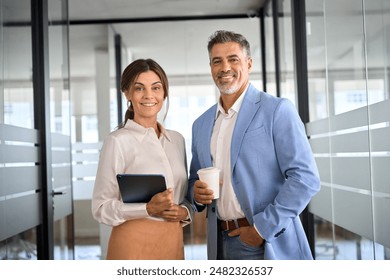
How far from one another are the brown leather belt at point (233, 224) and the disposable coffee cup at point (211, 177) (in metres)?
0.16

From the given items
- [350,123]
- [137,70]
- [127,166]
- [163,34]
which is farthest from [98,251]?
[137,70]

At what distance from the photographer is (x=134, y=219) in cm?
165

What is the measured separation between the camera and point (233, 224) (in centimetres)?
168

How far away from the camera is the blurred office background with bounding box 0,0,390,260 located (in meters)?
2.06

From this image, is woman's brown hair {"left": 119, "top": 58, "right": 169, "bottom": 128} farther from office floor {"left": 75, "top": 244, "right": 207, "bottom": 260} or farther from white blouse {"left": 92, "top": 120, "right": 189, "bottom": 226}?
office floor {"left": 75, "top": 244, "right": 207, "bottom": 260}

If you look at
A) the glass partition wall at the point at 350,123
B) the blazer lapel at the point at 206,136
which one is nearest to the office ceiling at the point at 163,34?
the glass partition wall at the point at 350,123

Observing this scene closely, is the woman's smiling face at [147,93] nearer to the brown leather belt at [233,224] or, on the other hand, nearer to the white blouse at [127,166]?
the white blouse at [127,166]

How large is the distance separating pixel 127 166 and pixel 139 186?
0.39 feet

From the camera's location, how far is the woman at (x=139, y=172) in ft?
5.35

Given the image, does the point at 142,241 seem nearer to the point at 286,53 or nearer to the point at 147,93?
the point at 147,93

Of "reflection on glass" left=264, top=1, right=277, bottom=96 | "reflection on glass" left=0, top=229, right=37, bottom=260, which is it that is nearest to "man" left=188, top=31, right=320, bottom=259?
"reflection on glass" left=0, top=229, right=37, bottom=260

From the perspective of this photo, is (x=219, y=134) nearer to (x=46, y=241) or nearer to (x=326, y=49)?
(x=326, y=49)

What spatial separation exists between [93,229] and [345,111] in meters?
2.94
